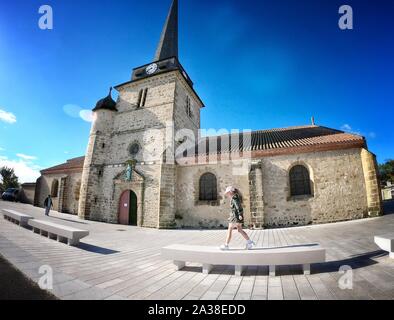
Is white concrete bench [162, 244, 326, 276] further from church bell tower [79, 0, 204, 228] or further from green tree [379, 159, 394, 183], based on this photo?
green tree [379, 159, 394, 183]

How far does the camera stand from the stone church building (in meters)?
10.3

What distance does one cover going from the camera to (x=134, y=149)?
15.2m

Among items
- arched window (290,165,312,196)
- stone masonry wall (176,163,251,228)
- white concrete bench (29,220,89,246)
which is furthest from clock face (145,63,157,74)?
white concrete bench (29,220,89,246)

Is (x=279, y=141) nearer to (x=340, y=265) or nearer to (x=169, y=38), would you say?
(x=340, y=265)

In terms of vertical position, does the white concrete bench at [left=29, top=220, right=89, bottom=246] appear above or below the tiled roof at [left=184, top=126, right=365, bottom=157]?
below

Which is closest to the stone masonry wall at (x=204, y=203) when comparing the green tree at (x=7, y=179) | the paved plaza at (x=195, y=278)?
the paved plaza at (x=195, y=278)

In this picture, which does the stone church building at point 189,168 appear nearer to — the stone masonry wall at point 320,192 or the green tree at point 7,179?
the stone masonry wall at point 320,192

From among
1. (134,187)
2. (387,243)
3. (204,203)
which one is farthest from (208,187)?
(387,243)

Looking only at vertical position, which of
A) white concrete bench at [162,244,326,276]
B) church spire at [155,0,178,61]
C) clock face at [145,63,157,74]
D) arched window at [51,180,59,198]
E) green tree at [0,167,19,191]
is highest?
church spire at [155,0,178,61]

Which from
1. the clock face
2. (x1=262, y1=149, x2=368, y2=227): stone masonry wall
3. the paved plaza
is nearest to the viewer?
the paved plaza

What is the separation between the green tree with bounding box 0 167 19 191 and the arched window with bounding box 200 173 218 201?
4124 cm

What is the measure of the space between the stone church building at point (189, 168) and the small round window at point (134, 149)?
0.08 metres

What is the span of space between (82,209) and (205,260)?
46.9 feet
